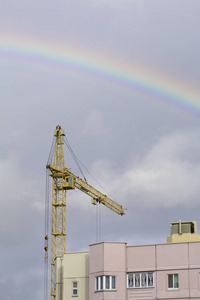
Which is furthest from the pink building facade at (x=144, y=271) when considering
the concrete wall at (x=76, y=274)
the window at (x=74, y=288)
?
the window at (x=74, y=288)

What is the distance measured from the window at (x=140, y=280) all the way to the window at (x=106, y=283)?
64.5 inches

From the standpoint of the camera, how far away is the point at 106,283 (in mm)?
72625

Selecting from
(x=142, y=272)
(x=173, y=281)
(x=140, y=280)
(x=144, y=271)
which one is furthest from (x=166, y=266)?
(x=140, y=280)

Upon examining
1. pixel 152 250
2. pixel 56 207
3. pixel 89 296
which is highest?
pixel 56 207

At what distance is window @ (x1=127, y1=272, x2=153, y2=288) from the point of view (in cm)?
7256

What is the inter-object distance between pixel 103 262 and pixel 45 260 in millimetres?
96444

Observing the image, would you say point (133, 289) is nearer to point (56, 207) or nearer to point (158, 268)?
point (158, 268)

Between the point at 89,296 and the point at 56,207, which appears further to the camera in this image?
the point at 56,207

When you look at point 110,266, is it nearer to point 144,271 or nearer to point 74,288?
point 144,271

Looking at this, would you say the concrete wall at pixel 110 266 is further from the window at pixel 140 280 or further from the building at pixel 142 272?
the window at pixel 140 280

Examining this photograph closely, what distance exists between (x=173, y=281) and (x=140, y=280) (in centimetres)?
352

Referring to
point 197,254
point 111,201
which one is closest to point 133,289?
point 197,254

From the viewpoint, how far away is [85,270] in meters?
76.1

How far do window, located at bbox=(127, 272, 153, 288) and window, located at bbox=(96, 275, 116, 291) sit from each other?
1639 mm
